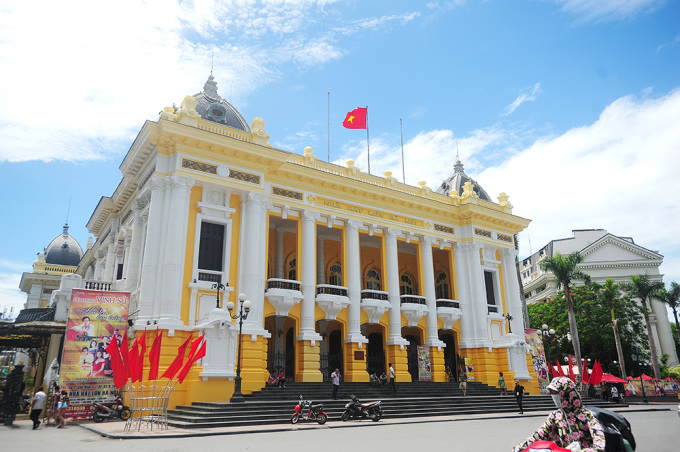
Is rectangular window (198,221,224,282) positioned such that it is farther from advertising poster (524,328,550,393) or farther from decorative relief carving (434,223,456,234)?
advertising poster (524,328,550,393)

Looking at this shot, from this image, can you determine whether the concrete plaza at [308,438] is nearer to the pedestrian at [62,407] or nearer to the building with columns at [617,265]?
the pedestrian at [62,407]

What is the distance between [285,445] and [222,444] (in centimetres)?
147

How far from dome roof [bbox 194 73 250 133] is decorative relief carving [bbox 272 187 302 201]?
3.36 m

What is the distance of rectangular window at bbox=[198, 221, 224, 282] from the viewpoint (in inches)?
832

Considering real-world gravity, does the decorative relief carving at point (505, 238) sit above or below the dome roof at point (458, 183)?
below

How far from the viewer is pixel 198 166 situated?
844 inches

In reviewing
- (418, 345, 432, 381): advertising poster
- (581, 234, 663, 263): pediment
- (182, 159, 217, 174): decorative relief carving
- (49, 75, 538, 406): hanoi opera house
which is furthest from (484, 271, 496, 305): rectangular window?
(581, 234, 663, 263): pediment

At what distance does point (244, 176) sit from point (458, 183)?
61.8 feet

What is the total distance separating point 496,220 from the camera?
31.8 meters

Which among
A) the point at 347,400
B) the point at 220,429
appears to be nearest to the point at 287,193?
the point at 347,400

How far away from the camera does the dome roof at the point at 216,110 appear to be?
24.3 meters

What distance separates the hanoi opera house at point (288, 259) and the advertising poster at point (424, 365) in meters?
0.65

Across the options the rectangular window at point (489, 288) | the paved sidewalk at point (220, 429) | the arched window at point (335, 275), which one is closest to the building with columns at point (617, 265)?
the rectangular window at point (489, 288)

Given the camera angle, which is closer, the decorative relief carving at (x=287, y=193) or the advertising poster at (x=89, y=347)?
the advertising poster at (x=89, y=347)
